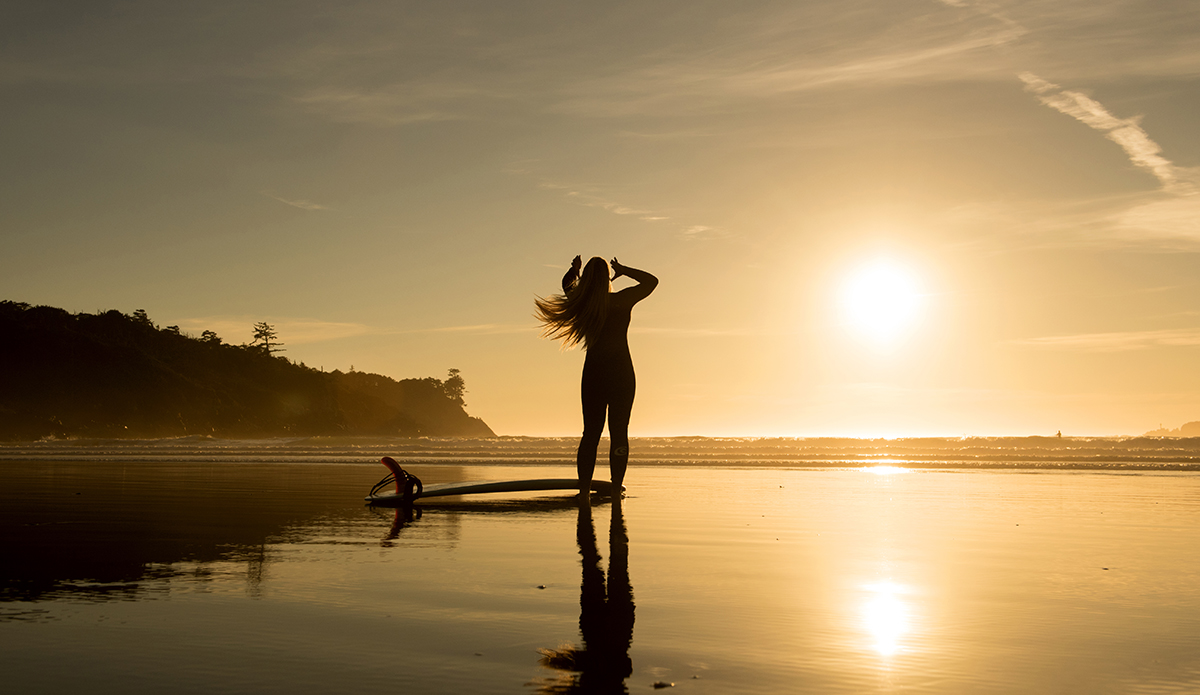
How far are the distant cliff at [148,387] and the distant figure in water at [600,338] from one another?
303 ft

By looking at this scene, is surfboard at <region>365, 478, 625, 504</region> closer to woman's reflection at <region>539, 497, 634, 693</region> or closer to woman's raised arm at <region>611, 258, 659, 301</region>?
woman's raised arm at <region>611, 258, 659, 301</region>

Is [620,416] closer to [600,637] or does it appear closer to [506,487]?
[506,487]

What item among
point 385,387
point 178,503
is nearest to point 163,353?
point 385,387

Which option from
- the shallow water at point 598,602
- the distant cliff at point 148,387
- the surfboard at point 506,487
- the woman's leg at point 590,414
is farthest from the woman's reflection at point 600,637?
the distant cliff at point 148,387

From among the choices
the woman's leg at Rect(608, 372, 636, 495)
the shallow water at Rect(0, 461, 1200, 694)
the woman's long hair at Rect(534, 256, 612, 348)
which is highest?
the woman's long hair at Rect(534, 256, 612, 348)

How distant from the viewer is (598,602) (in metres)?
4.74

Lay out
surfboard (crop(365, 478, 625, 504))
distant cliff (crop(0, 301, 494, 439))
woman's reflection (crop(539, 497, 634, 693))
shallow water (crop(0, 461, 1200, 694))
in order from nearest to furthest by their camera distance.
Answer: woman's reflection (crop(539, 497, 634, 693))
shallow water (crop(0, 461, 1200, 694))
surfboard (crop(365, 478, 625, 504))
distant cliff (crop(0, 301, 494, 439))

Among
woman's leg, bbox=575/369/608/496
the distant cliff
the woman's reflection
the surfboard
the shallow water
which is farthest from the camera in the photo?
the distant cliff

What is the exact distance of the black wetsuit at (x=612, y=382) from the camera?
11180 millimetres

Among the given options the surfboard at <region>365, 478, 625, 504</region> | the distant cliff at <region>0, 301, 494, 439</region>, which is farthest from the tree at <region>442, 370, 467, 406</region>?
the surfboard at <region>365, 478, 625, 504</region>

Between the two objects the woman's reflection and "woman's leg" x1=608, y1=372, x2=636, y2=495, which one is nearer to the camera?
the woman's reflection

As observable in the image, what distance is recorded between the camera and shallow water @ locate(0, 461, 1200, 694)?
10.9 feet

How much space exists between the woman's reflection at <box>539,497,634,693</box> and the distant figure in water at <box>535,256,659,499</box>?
4622mm

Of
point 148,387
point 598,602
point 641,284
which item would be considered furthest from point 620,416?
point 148,387
